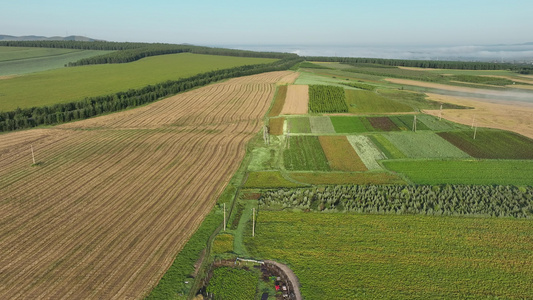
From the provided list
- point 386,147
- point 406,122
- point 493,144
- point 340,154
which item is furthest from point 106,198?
point 493,144

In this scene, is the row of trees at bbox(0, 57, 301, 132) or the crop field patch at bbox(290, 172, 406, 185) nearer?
the crop field patch at bbox(290, 172, 406, 185)

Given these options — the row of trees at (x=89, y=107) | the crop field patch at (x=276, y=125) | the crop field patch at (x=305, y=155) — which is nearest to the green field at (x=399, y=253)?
the crop field patch at (x=305, y=155)

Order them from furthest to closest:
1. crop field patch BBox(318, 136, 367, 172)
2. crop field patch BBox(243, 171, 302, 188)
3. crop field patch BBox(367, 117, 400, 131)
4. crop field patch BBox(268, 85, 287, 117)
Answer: crop field patch BBox(268, 85, 287, 117), crop field patch BBox(367, 117, 400, 131), crop field patch BBox(318, 136, 367, 172), crop field patch BBox(243, 171, 302, 188)

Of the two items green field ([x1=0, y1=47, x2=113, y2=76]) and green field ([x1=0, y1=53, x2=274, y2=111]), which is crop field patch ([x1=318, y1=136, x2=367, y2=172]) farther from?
green field ([x1=0, y1=47, x2=113, y2=76])

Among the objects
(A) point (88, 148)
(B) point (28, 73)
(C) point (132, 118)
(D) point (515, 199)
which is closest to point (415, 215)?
(D) point (515, 199)

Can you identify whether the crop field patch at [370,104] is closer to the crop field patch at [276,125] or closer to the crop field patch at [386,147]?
the crop field patch at [276,125]

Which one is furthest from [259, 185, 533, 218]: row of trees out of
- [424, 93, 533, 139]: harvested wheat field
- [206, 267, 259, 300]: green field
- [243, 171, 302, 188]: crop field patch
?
[424, 93, 533, 139]: harvested wheat field

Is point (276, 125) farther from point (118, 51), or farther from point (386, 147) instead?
point (118, 51)

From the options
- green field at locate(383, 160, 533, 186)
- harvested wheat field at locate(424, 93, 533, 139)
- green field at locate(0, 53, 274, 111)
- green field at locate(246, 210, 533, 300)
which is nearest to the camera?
green field at locate(246, 210, 533, 300)

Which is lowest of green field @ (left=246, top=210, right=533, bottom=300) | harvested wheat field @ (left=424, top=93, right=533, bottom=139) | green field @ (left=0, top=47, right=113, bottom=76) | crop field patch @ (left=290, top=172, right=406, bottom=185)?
green field @ (left=246, top=210, right=533, bottom=300)
